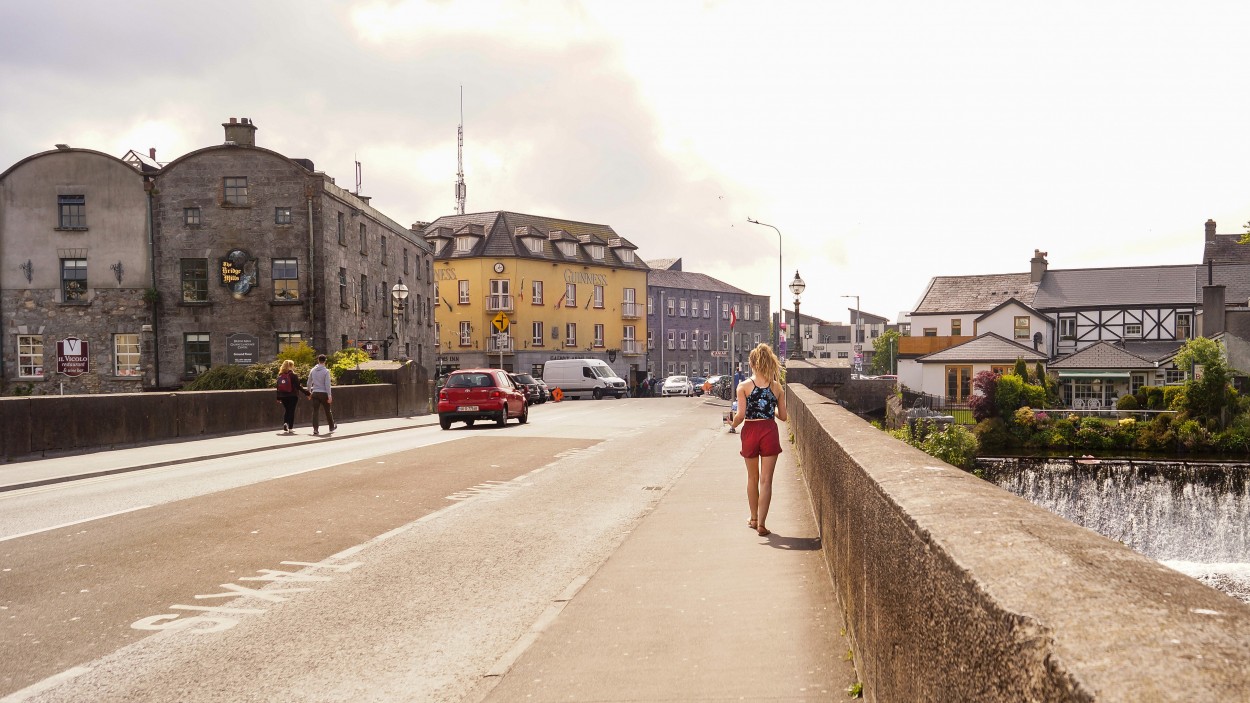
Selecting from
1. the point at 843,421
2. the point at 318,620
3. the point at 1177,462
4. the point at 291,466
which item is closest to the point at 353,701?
the point at 318,620

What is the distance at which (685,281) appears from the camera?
9762cm

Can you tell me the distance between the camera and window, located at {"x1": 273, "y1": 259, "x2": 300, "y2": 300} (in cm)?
3884

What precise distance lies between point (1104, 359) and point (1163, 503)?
13364 mm

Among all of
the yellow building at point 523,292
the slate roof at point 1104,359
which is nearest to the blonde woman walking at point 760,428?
the slate roof at point 1104,359

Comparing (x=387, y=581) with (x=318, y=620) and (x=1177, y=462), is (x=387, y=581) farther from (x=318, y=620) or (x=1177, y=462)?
(x=1177, y=462)

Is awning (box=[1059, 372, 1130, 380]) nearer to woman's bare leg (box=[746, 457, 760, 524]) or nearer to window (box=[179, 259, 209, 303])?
window (box=[179, 259, 209, 303])

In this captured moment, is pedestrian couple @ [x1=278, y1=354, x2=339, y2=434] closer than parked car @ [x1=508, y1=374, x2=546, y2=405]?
Yes

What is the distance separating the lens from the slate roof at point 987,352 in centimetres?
5797

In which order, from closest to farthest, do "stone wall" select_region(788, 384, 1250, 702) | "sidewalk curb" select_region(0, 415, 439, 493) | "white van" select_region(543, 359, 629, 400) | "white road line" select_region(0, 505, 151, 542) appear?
1. "stone wall" select_region(788, 384, 1250, 702)
2. "white road line" select_region(0, 505, 151, 542)
3. "sidewalk curb" select_region(0, 415, 439, 493)
4. "white van" select_region(543, 359, 629, 400)

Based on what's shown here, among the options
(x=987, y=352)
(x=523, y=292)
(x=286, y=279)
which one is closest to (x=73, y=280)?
(x=286, y=279)

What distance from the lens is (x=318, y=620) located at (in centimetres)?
585

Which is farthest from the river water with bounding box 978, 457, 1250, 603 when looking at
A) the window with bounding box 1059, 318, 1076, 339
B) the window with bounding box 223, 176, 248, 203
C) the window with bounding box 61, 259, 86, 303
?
the window with bounding box 61, 259, 86, 303

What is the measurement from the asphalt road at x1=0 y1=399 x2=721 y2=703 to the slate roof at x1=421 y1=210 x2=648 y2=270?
2434 inches

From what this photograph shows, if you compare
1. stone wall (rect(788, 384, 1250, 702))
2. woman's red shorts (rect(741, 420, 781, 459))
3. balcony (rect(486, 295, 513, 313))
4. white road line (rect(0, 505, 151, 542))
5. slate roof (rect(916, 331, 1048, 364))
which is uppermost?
balcony (rect(486, 295, 513, 313))
